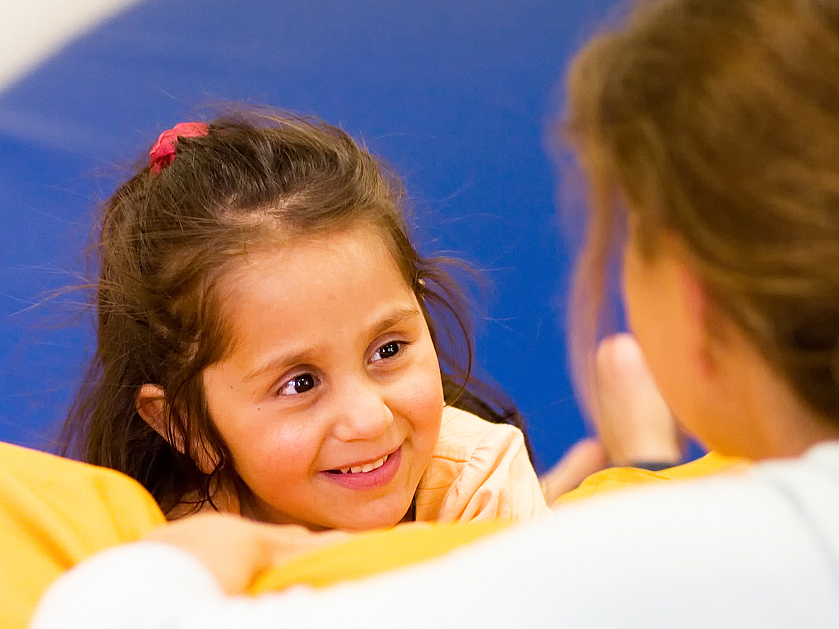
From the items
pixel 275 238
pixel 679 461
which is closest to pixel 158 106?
pixel 275 238

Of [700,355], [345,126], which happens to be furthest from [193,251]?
[345,126]

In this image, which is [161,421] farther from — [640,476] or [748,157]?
[748,157]

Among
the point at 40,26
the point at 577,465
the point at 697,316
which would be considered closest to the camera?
the point at 697,316

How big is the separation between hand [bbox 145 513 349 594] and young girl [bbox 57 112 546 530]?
0.30 meters

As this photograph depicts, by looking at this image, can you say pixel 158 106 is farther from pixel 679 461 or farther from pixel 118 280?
pixel 679 461

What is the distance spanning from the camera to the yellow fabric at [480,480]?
1075mm

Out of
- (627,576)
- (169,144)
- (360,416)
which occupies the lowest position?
(627,576)

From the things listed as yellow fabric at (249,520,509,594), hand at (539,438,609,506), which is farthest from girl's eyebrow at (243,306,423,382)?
hand at (539,438,609,506)

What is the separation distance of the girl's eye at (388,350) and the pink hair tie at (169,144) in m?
0.29

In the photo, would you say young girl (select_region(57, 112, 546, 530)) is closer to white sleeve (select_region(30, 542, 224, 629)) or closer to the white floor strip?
white sleeve (select_region(30, 542, 224, 629))

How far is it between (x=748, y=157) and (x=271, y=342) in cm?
52

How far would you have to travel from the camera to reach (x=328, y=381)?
3.02 feet

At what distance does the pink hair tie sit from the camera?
1028mm

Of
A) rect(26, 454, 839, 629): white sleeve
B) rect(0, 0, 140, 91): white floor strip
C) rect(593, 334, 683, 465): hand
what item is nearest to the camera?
rect(26, 454, 839, 629): white sleeve
